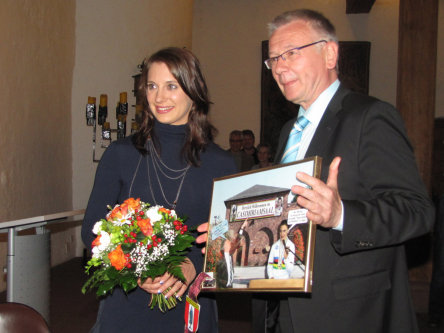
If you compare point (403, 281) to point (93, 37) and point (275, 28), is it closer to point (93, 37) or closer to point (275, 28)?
point (275, 28)

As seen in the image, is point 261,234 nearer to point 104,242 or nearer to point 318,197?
point 318,197

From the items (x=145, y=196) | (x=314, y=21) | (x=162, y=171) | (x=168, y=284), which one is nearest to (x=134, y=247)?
(x=168, y=284)

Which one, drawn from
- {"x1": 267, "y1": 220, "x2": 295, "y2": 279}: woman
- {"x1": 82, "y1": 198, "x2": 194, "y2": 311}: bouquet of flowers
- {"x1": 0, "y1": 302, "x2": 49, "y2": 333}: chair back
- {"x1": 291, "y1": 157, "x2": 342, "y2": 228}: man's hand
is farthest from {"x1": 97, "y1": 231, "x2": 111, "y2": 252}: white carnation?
{"x1": 291, "y1": 157, "x2": 342, "y2": 228}: man's hand

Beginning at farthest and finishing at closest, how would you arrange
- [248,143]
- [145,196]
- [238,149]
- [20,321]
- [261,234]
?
[248,143], [238,149], [145,196], [20,321], [261,234]

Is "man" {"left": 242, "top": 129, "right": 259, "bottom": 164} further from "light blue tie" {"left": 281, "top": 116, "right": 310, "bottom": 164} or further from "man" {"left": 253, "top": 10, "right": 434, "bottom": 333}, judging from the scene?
"man" {"left": 253, "top": 10, "right": 434, "bottom": 333}

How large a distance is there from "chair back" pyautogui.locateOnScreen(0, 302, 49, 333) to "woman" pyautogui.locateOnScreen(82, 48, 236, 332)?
1.22ft

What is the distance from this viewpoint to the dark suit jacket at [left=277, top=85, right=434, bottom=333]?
1361 mm

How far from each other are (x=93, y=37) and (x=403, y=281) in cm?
679

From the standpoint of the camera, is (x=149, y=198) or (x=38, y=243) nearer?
(x=149, y=198)

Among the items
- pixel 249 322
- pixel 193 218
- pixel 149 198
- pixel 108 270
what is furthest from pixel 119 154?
pixel 249 322

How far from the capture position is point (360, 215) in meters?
1.34

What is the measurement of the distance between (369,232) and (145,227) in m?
0.79

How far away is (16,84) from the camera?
210 inches

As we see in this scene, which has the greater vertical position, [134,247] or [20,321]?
[134,247]
